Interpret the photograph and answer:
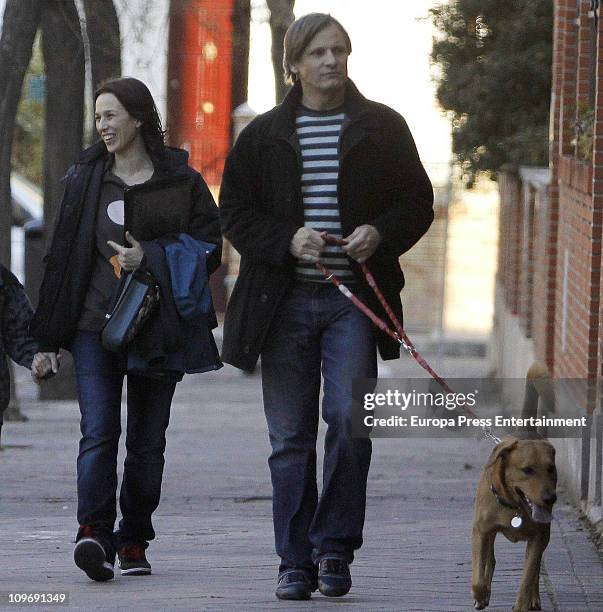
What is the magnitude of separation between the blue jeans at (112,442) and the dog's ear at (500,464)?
4.51 ft

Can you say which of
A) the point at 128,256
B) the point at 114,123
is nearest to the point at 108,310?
the point at 128,256

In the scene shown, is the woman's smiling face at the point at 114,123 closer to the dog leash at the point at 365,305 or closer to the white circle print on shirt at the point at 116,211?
the white circle print on shirt at the point at 116,211

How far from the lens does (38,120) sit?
35344 mm

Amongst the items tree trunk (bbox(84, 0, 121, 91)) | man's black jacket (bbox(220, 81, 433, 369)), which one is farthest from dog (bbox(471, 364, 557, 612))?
tree trunk (bbox(84, 0, 121, 91))

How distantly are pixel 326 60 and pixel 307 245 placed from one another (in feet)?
2.05

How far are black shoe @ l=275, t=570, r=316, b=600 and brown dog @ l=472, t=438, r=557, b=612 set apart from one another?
597mm

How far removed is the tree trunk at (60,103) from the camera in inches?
569

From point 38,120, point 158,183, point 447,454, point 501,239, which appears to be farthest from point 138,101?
point 38,120

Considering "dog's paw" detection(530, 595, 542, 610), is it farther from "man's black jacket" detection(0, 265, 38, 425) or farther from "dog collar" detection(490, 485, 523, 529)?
"man's black jacket" detection(0, 265, 38, 425)

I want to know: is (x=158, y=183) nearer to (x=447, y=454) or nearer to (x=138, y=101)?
(x=138, y=101)

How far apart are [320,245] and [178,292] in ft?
2.11

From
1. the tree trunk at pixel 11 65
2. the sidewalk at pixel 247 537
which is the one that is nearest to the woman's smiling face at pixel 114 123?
the sidewalk at pixel 247 537

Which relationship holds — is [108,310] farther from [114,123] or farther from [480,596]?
[480,596]

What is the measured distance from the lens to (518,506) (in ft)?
18.0
